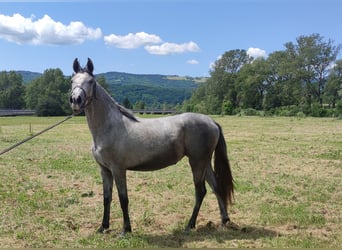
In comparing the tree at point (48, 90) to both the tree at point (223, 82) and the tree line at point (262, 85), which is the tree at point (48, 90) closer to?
the tree line at point (262, 85)

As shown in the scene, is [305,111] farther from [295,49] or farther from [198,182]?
[198,182]

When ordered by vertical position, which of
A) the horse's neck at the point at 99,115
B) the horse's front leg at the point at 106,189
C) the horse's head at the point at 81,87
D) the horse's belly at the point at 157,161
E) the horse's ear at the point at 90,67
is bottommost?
the horse's front leg at the point at 106,189

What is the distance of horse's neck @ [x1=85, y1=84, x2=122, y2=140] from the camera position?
5652 mm

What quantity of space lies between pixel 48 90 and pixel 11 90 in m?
16.4

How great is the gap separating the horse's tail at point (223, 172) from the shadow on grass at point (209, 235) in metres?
0.64

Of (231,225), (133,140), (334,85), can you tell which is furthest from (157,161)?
(334,85)

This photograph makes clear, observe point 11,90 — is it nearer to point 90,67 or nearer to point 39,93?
point 39,93

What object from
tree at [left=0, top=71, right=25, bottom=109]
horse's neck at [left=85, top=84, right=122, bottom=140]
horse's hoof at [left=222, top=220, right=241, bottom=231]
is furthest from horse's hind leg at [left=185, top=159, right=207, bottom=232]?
tree at [left=0, top=71, right=25, bottom=109]

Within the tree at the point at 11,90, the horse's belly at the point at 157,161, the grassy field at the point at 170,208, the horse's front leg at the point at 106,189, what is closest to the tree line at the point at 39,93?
the tree at the point at 11,90

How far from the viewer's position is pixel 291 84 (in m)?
75.8

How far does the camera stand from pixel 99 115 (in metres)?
5.68

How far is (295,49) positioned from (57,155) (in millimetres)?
71333

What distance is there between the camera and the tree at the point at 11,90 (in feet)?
313

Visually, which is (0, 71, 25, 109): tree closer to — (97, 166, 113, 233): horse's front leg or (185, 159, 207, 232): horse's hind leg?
(97, 166, 113, 233): horse's front leg
